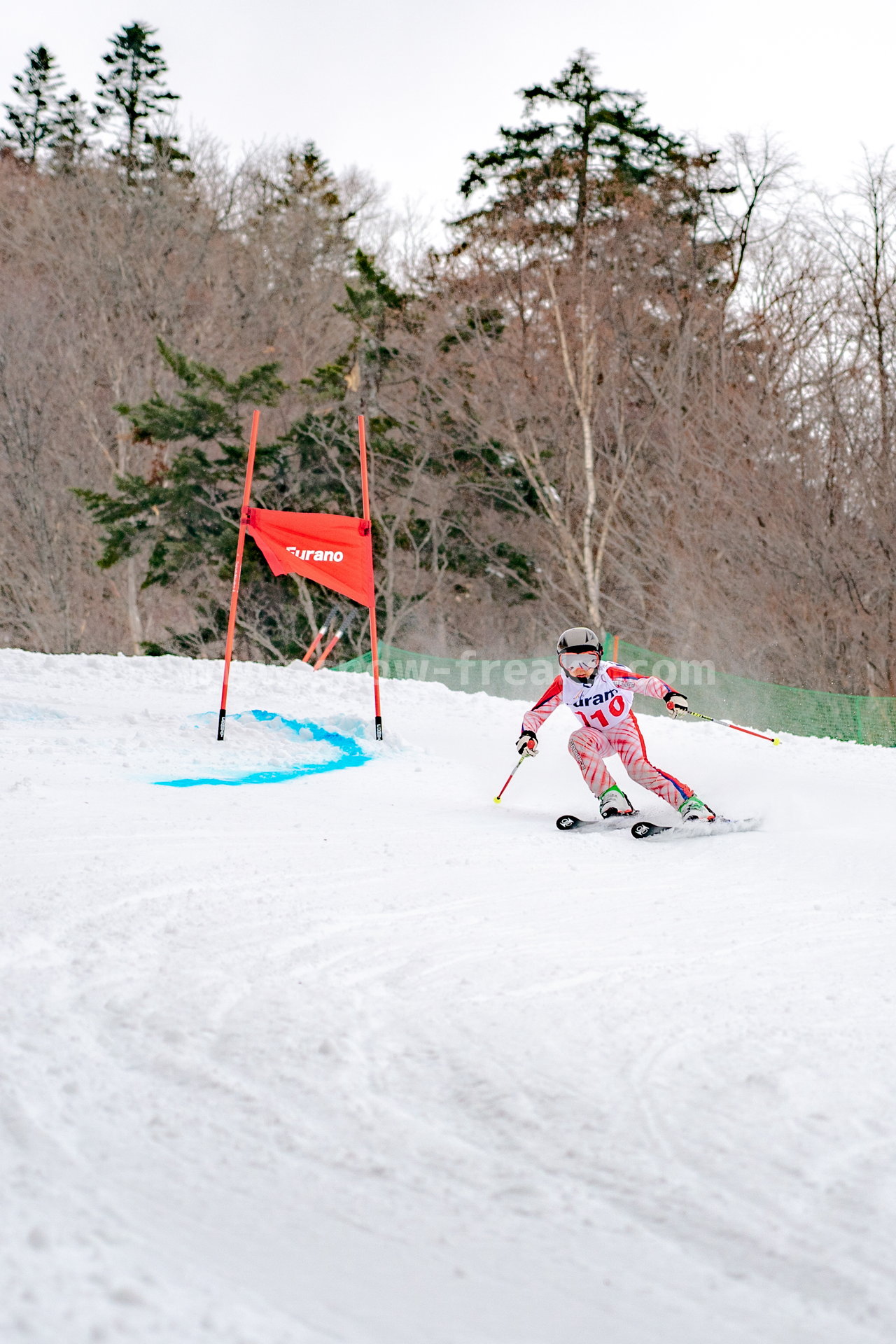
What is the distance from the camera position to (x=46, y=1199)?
6.41 ft

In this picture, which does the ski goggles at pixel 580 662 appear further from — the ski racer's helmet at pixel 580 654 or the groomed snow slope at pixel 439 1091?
the groomed snow slope at pixel 439 1091

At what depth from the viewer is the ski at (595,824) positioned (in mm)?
6691

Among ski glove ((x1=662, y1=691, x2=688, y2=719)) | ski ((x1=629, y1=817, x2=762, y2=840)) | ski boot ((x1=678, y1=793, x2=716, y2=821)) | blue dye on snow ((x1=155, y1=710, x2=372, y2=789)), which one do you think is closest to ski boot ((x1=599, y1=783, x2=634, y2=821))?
ski ((x1=629, y1=817, x2=762, y2=840))

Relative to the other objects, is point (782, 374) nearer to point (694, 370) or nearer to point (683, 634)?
point (694, 370)

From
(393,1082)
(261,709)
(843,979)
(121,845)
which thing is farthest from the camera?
(261,709)

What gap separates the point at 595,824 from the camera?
6.79 metres

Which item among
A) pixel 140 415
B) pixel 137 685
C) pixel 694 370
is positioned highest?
pixel 694 370

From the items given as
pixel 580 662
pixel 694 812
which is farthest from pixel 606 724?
pixel 694 812

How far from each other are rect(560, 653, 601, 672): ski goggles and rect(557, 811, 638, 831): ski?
940mm

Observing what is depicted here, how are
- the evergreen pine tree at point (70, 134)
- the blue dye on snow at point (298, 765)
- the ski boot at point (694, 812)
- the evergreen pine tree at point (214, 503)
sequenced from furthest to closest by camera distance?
the evergreen pine tree at point (70, 134) → the evergreen pine tree at point (214, 503) → the blue dye on snow at point (298, 765) → the ski boot at point (694, 812)

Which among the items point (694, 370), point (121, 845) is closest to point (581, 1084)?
point (121, 845)

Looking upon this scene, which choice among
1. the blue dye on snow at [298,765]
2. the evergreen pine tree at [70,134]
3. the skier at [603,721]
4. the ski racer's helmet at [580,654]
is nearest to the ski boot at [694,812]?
the skier at [603,721]

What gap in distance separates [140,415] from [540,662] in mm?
9844

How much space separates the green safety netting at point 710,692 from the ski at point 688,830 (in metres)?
6.67
